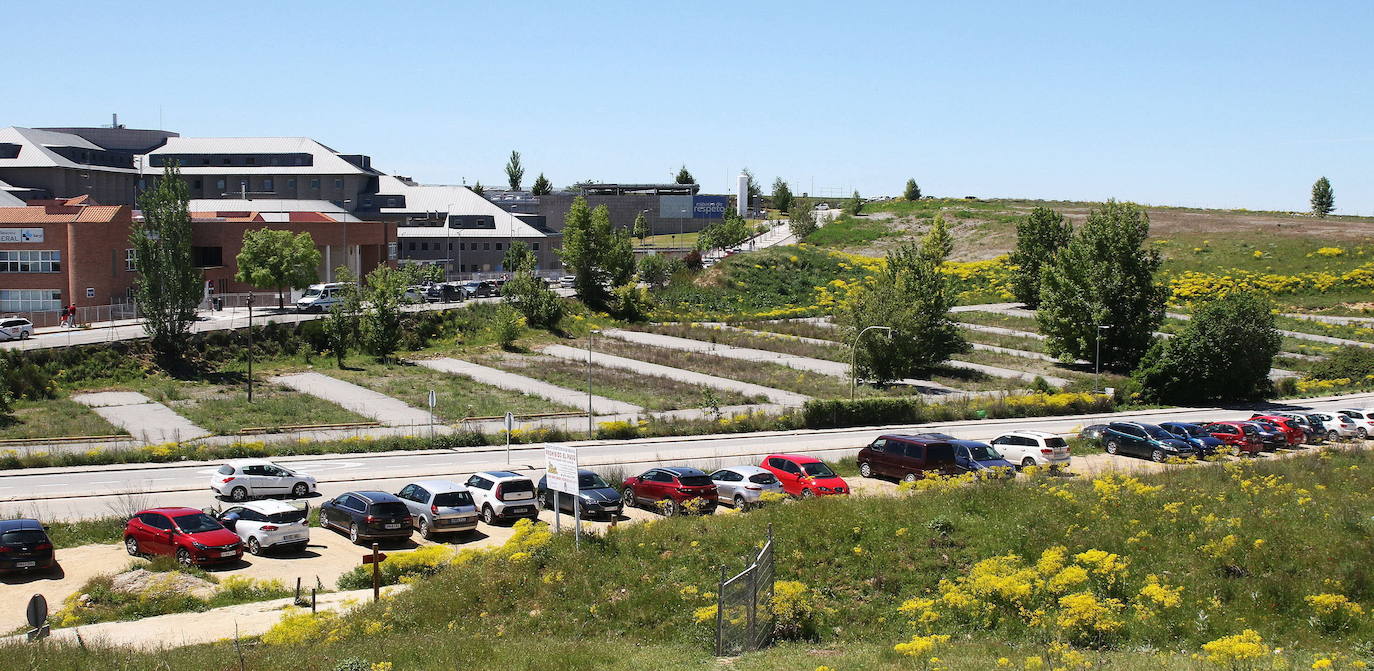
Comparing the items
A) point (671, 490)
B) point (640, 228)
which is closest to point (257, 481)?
point (671, 490)

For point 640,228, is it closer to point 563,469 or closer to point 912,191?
point 912,191

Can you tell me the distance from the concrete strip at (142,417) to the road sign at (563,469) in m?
22.9

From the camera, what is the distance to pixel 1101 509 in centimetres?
2191

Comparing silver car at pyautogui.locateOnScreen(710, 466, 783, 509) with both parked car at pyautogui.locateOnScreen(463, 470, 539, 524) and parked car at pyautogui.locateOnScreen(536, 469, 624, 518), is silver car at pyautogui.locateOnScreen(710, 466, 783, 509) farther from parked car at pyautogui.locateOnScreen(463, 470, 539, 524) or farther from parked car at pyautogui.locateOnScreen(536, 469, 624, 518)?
parked car at pyautogui.locateOnScreen(463, 470, 539, 524)

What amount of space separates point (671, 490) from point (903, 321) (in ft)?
101

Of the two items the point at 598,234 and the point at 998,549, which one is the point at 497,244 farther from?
the point at 998,549

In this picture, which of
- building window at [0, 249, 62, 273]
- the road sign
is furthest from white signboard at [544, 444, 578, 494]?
building window at [0, 249, 62, 273]

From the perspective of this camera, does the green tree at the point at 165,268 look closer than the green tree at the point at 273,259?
Yes

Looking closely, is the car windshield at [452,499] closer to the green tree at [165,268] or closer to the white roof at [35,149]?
the green tree at [165,268]

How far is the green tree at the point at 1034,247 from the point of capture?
92.4 m

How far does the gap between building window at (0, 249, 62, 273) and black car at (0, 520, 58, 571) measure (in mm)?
46755

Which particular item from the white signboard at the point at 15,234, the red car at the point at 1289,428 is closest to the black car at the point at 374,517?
the red car at the point at 1289,428

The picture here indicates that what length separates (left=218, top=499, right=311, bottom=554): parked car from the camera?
2511cm

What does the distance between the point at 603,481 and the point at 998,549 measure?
13.6m
